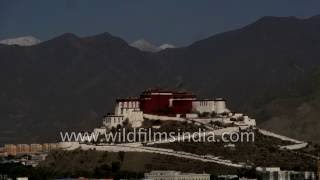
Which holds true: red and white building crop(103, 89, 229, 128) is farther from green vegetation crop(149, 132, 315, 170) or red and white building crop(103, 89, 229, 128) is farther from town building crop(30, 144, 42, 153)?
town building crop(30, 144, 42, 153)

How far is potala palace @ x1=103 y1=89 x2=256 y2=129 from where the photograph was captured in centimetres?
12681

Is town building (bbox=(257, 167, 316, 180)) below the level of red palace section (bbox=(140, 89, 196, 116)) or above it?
below

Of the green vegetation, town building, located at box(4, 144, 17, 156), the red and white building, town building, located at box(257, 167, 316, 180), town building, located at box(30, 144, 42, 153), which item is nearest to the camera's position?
town building, located at box(257, 167, 316, 180)

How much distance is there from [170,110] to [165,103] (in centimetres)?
150

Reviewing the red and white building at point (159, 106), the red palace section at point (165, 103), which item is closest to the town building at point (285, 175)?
the red and white building at point (159, 106)

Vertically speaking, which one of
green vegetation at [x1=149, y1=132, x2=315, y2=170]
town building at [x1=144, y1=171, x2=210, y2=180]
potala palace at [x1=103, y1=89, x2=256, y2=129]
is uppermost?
potala palace at [x1=103, y1=89, x2=256, y2=129]

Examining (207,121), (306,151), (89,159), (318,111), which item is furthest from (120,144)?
(318,111)

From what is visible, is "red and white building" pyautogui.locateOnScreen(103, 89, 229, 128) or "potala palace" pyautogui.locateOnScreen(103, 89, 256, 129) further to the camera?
"potala palace" pyautogui.locateOnScreen(103, 89, 256, 129)

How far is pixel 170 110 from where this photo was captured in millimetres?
128375

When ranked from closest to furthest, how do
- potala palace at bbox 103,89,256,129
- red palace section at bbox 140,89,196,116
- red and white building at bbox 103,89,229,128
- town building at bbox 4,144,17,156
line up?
red and white building at bbox 103,89,229,128
potala palace at bbox 103,89,256,129
red palace section at bbox 140,89,196,116
town building at bbox 4,144,17,156

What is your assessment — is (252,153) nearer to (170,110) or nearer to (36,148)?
(170,110)

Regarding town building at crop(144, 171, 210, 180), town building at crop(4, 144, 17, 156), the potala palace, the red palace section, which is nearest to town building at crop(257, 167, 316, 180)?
town building at crop(144, 171, 210, 180)

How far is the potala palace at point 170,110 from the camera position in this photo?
127 metres

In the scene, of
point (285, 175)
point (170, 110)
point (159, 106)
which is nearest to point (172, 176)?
point (285, 175)
